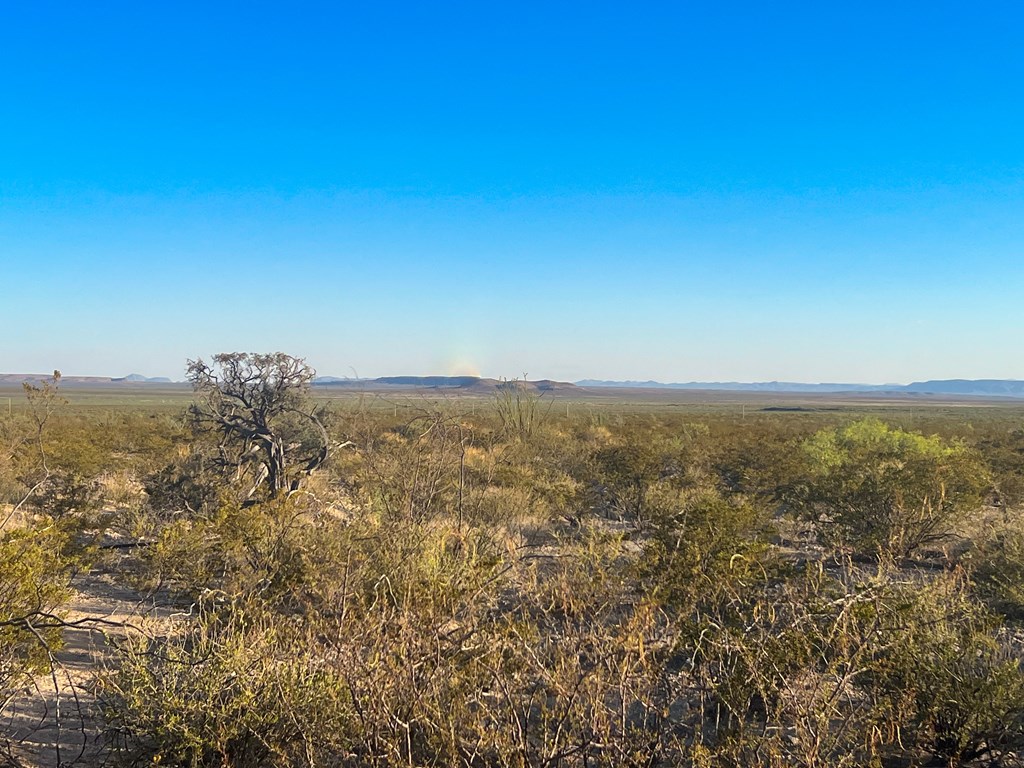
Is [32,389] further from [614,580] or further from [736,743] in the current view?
[736,743]

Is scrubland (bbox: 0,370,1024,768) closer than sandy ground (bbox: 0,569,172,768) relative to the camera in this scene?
Yes

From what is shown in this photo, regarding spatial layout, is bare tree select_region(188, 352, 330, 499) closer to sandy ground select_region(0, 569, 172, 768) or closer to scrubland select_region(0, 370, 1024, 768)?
scrubland select_region(0, 370, 1024, 768)

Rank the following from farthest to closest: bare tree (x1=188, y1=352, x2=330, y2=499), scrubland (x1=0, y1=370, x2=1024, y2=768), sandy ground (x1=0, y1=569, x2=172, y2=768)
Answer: bare tree (x1=188, y1=352, x2=330, y2=499) → sandy ground (x1=0, y1=569, x2=172, y2=768) → scrubland (x1=0, y1=370, x2=1024, y2=768)

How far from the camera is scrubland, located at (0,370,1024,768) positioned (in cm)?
347

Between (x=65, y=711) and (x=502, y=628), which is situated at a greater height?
(x=502, y=628)

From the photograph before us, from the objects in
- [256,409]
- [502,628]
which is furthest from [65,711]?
[256,409]

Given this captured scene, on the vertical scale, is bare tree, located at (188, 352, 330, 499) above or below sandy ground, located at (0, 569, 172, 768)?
above

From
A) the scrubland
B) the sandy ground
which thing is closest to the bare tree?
the scrubland

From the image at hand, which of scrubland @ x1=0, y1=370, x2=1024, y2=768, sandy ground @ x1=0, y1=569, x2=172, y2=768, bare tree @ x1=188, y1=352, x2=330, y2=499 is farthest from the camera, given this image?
bare tree @ x1=188, y1=352, x2=330, y2=499

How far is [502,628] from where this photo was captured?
4324 mm

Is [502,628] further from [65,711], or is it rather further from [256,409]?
[256,409]

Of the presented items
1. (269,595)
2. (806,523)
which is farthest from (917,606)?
(806,523)

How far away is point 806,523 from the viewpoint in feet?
46.1

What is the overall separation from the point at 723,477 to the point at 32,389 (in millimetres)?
15854
